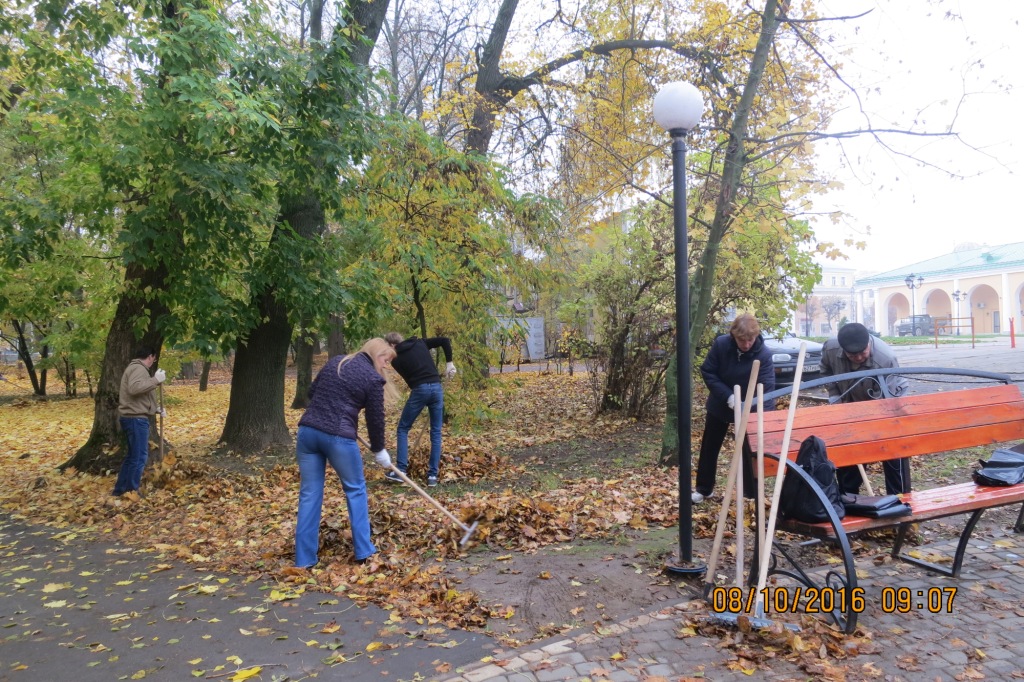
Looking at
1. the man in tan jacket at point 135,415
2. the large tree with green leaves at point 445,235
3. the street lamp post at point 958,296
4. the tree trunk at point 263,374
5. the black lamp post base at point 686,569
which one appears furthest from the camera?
the street lamp post at point 958,296

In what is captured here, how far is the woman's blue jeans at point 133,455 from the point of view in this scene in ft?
25.4

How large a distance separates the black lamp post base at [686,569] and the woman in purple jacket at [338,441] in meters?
2.03

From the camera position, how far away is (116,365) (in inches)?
357

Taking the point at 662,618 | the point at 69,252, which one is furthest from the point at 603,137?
the point at 662,618

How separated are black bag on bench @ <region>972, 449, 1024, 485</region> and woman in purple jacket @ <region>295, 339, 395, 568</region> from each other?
386 cm

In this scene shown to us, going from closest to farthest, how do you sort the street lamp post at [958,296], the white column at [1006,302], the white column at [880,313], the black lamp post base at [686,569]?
the black lamp post base at [686,569] → the street lamp post at [958,296] → the white column at [1006,302] → the white column at [880,313]

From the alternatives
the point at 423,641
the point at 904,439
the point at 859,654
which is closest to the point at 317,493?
the point at 423,641

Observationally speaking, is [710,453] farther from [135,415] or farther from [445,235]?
[135,415]

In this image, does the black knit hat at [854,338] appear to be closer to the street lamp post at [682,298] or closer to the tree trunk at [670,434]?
the street lamp post at [682,298]

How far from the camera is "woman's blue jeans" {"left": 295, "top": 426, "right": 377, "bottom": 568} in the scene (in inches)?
193

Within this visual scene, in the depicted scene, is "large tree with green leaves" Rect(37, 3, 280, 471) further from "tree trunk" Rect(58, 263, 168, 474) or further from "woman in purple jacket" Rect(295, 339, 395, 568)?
"woman in purple jacket" Rect(295, 339, 395, 568)

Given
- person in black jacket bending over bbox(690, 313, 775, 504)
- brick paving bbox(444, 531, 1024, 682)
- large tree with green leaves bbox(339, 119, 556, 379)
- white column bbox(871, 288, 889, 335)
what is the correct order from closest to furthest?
brick paving bbox(444, 531, 1024, 682)
person in black jacket bending over bbox(690, 313, 775, 504)
large tree with green leaves bbox(339, 119, 556, 379)
white column bbox(871, 288, 889, 335)

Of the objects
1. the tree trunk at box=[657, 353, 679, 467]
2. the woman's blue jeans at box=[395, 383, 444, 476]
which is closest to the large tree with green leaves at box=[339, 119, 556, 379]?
the woman's blue jeans at box=[395, 383, 444, 476]
